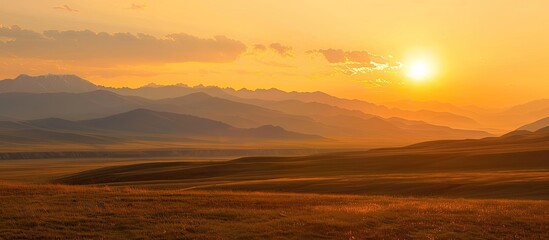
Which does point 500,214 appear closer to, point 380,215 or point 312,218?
point 380,215

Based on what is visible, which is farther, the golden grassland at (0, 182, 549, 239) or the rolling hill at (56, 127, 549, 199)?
the rolling hill at (56, 127, 549, 199)

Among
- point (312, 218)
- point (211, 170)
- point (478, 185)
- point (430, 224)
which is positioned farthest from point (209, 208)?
point (211, 170)

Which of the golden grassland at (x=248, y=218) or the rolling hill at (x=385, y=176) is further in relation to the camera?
the rolling hill at (x=385, y=176)

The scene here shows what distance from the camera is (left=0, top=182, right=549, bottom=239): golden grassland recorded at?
80.2ft

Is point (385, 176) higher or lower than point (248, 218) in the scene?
higher

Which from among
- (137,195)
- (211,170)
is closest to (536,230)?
(137,195)

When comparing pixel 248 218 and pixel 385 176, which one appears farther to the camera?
pixel 385 176

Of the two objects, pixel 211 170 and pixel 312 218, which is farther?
pixel 211 170

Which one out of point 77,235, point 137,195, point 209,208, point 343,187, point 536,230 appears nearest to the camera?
point 77,235

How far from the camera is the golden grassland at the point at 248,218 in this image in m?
24.5

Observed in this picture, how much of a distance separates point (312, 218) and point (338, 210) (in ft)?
11.5

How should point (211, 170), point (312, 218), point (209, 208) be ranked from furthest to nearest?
point (211, 170)
point (209, 208)
point (312, 218)

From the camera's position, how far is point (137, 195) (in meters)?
36.9

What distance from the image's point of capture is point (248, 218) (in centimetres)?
2853
